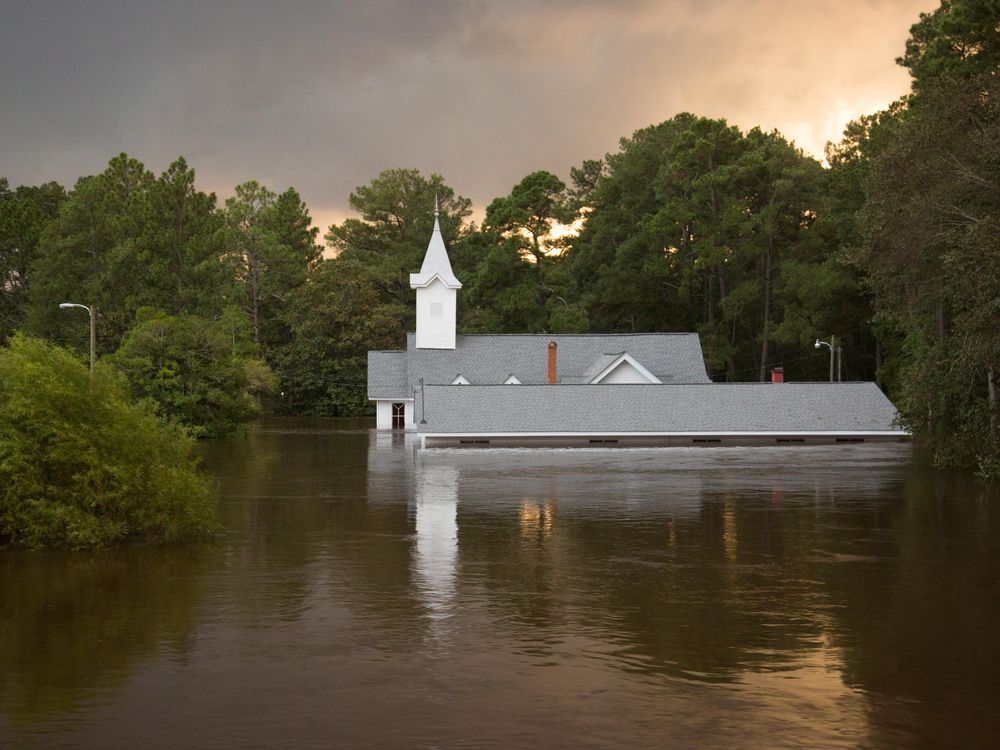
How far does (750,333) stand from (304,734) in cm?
8187

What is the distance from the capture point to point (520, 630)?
14.8m

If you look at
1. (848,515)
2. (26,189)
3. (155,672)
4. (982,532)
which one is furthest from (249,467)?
(26,189)

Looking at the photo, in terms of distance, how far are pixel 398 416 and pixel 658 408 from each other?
1919 cm

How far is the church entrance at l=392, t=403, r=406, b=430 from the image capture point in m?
70.7

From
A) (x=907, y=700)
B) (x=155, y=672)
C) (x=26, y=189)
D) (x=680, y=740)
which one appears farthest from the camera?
(x=26, y=189)

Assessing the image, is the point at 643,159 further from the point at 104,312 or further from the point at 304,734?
the point at 304,734

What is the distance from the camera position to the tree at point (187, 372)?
59.6 metres

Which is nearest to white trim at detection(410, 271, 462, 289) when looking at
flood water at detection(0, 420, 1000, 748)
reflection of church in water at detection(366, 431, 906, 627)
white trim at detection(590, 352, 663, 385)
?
white trim at detection(590, 352, 663, 385)

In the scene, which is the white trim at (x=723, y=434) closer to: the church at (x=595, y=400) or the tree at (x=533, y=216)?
the church at (x=595, y=400)

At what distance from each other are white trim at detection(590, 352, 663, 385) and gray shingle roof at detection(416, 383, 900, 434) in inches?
225

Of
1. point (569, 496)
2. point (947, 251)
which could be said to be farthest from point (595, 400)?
point (569, 496)

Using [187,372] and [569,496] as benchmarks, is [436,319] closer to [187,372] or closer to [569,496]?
[187,372]

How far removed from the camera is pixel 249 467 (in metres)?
42.4

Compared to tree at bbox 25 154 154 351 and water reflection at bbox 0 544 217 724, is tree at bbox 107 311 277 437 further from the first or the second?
water reflection at bbox 0 544 217 724
